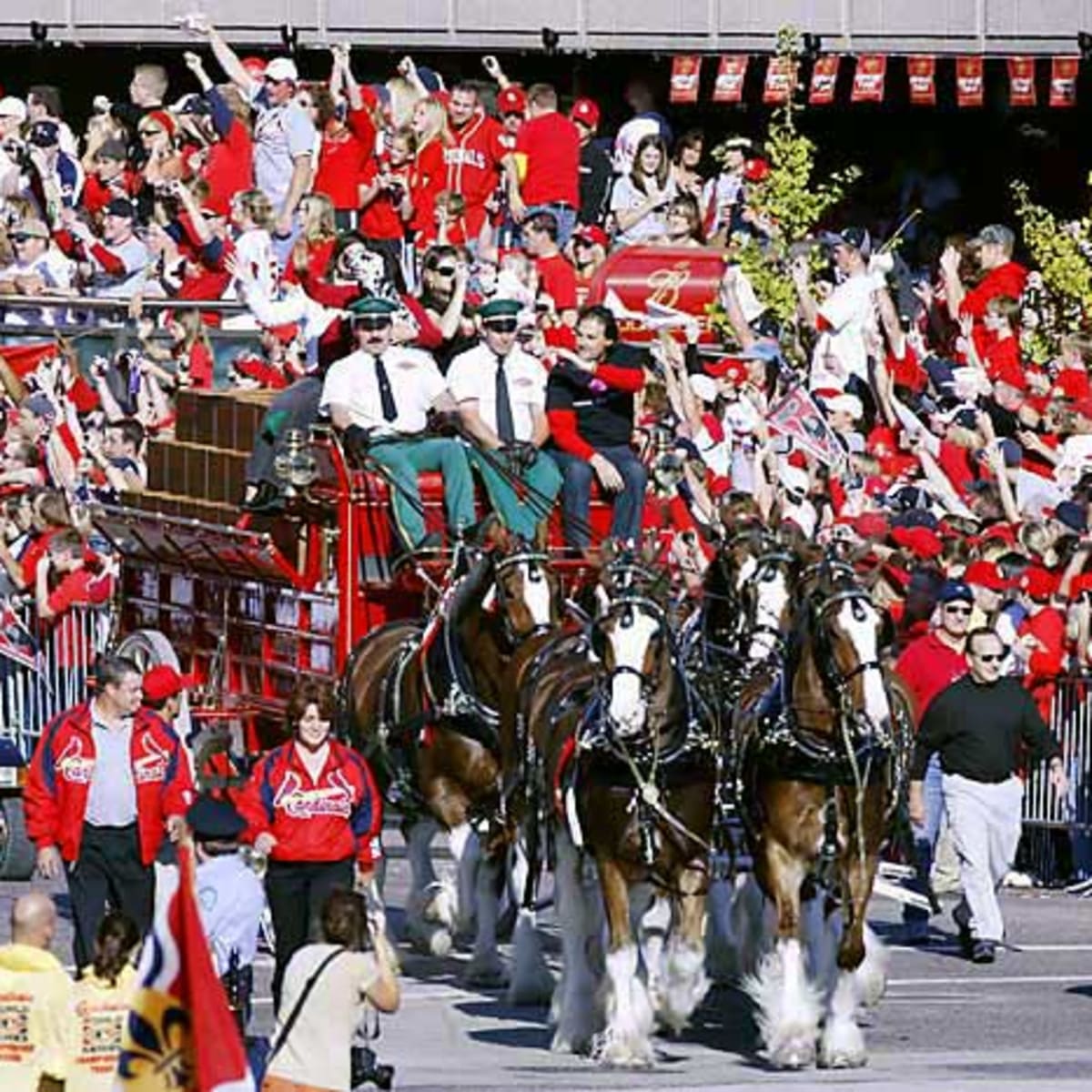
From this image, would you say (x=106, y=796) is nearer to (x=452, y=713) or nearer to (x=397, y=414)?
(x=452, y=713)

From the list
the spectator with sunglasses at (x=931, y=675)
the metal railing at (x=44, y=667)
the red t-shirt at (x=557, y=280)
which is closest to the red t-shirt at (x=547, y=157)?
the red t-shirt at (x=557, y=280)

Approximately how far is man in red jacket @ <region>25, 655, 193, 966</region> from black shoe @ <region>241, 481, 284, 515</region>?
3.65 m

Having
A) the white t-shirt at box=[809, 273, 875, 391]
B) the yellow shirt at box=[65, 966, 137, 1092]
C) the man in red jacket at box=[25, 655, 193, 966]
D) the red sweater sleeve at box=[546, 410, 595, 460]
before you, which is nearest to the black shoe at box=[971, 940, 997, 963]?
the red sweater sleeve at box=[546, 410, 595, 460]

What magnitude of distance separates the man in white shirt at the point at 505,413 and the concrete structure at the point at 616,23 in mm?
13919

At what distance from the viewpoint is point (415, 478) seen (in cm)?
2130

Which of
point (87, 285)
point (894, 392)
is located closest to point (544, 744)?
point (894, 392)

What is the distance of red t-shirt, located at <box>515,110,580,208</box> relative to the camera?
31.3 meters

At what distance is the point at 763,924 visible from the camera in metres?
18.7

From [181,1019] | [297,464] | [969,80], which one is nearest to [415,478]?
[297,464]

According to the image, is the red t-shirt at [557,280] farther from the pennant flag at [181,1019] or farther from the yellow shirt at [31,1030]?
the pennant flag at [181,1019]

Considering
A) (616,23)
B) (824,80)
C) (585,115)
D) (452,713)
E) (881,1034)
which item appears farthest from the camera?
(616,23)

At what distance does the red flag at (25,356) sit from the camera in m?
29.0

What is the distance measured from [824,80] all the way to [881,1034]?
17767mm

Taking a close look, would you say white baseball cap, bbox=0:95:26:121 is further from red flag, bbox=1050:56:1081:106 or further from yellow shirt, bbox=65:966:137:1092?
yellow shirt, bbox=65:966:137:1092
